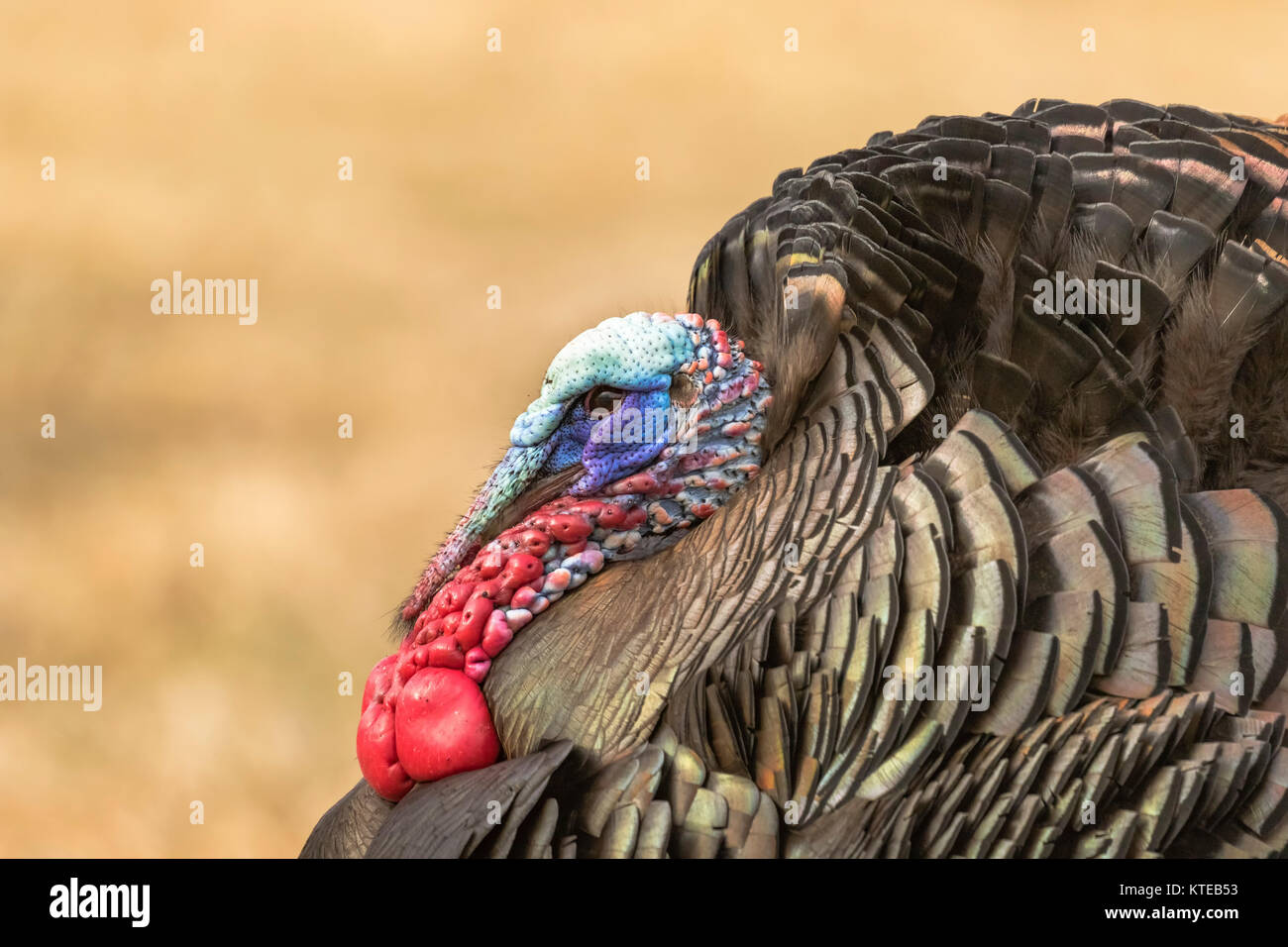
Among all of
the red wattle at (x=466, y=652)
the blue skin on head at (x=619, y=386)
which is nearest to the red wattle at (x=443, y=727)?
the red wattle at (x=466, y=652)

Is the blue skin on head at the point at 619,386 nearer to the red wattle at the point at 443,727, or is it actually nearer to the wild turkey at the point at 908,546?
the wild turkey at the point at 908,546

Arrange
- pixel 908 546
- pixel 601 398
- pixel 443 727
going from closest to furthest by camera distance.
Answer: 1. pixel 908 546
2. pixel 443 727
3. pixel 601 398

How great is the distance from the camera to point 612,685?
68.1 inches

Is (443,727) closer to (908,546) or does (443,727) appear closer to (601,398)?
(601,398)

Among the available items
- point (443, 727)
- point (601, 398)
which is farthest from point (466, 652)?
point (601, 398)

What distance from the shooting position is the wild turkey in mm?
1598

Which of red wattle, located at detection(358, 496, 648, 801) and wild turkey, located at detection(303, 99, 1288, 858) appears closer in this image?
wild turkey, located at detection(303, 99, 1288, 858)

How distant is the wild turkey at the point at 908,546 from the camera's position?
1.60m

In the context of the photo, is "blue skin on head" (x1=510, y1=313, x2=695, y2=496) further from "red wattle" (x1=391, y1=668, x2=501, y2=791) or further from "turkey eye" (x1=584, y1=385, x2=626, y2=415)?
"red wattle" (x1=391, y1=668, x2=501, y2=791)

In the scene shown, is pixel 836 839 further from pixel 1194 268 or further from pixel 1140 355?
pixel 1194 268

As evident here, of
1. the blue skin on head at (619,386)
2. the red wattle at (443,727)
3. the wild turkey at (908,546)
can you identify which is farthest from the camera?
the blue skin on head at (619,386)

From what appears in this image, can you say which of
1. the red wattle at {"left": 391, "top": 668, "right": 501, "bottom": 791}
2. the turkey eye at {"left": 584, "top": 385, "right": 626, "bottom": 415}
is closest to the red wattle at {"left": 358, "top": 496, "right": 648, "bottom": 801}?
the red wattle at {"left": 391, "top": 668, "right": 501, "bottom": 791}

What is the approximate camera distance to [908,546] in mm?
1662

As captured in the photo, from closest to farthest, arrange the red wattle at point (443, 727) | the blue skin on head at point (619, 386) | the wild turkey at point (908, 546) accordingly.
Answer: the wild turkey at point (908, 546)
the red wattle at point (443, 727)
the blue skin on head at point (619, 386)
